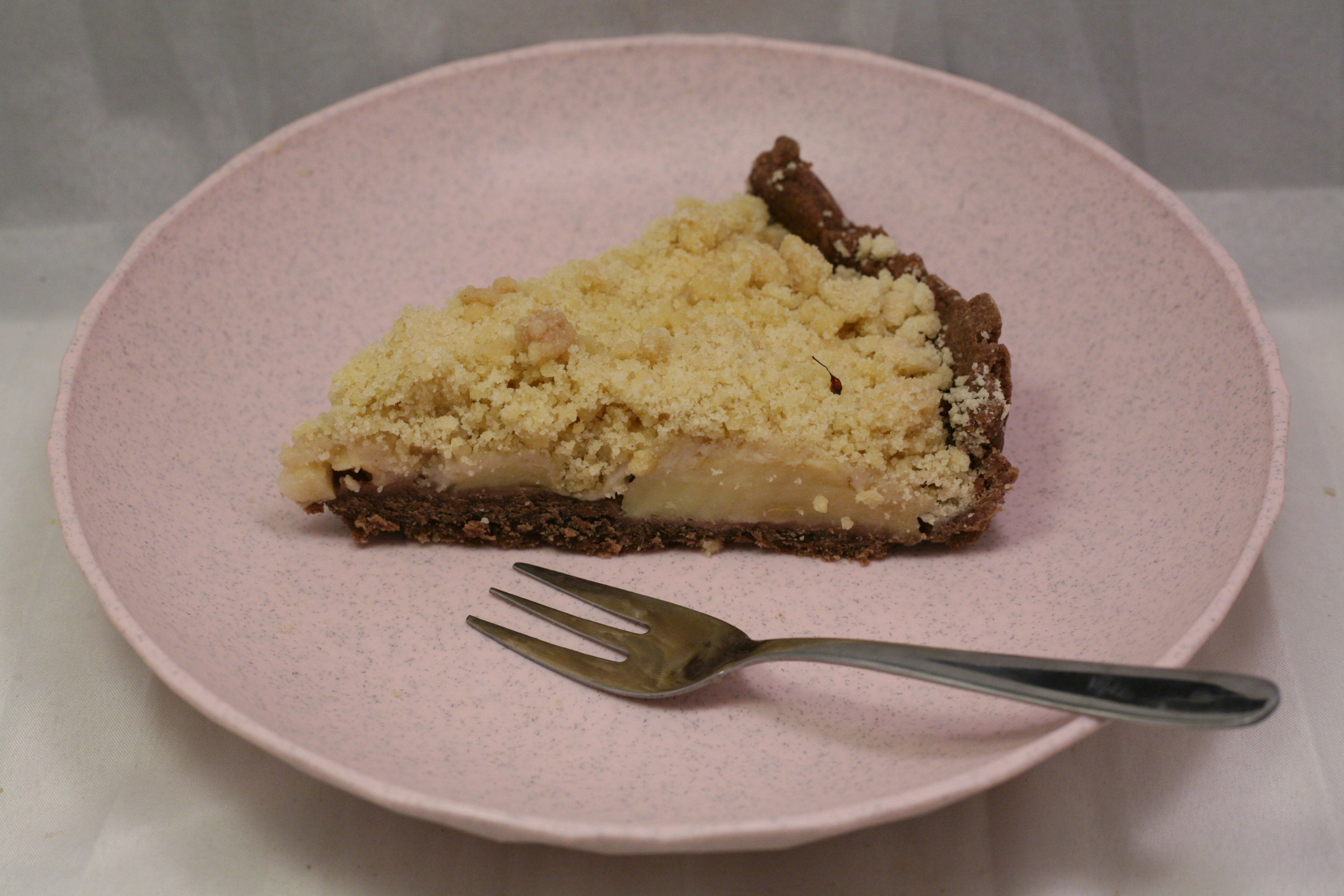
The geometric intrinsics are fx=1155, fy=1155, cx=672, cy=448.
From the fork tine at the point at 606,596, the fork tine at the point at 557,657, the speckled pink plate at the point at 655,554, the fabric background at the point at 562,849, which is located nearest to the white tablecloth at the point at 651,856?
the fabric background at the point at 562,849

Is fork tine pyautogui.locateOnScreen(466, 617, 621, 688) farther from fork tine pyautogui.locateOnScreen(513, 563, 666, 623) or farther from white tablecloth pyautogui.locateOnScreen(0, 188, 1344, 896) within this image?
white tablecloth pyautogui.locateOnScreen(0, 188, 1344, 896)

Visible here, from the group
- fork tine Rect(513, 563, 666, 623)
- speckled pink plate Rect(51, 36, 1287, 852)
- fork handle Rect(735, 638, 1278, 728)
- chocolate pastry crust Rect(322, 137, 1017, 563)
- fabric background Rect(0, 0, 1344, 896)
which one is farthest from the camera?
chocolate pastry crust Rect(322, 137, 1017, 563)

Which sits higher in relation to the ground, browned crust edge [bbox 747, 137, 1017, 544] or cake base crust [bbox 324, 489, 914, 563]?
browned crust edge [bbox 747, 137, 1017, 544]

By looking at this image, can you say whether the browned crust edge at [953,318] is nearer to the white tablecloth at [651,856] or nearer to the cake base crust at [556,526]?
the cake base crust at [556,526]

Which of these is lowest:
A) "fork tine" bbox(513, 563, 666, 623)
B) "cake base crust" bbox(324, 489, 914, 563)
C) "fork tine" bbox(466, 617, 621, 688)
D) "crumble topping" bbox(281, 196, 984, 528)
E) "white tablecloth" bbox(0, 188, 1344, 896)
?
"white tablecloth" bbox(0, 188, 1344, 896)

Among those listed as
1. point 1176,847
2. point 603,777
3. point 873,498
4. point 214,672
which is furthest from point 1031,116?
point 214,672

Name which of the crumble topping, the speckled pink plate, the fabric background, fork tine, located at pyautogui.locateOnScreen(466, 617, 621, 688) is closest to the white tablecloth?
the fabric background
